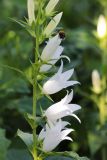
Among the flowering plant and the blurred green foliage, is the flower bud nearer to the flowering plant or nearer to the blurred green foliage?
the blurred green foliage

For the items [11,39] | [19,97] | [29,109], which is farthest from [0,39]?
[29,109]

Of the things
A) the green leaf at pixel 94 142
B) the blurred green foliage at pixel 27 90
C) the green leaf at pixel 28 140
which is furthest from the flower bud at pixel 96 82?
the green leaf at pixel 28 140

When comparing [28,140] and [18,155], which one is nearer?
[28,140]

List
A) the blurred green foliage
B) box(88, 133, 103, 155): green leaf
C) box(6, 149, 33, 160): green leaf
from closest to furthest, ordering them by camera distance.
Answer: box(6, 149, 33, 160): green leaf
the blurred green foliage
box(88, 133, 103, 155): green leaf

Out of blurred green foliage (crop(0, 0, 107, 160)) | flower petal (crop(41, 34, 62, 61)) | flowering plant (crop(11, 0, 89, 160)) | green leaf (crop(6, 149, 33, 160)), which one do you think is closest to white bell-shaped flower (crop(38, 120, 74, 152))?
flowering plant (crop(11, 0, 89, 160))

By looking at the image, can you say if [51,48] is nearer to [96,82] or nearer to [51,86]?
[51,86]

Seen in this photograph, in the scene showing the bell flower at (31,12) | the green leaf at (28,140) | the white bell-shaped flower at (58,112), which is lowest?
the green leaf at (28,140)

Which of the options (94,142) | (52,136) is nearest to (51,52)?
(52,136)

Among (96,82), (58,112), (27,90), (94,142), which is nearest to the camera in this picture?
Result: (58,112)

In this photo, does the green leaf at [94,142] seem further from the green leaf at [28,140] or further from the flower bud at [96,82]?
the green leaf at [28,140]
